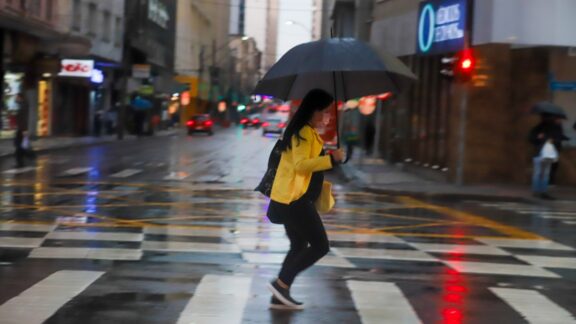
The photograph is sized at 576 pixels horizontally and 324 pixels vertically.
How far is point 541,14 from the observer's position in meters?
20.4

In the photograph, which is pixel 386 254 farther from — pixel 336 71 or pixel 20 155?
pixel 20 155

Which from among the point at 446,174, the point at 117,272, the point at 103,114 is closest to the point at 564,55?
the point at 446,174

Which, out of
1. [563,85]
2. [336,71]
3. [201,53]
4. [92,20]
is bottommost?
[336,71]

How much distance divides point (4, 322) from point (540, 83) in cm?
1750

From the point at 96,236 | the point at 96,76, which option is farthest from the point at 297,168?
the point at 96,76

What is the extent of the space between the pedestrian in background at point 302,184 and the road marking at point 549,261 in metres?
3.73

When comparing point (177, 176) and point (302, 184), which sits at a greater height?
point (302, 184)

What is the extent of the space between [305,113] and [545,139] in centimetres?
1246

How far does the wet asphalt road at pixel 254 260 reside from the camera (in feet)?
22.7

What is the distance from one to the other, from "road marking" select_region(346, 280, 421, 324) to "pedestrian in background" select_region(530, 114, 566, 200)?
11.0 metres

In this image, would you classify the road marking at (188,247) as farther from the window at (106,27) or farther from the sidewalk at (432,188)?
the window at (106,27)

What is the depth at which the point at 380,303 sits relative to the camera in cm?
723

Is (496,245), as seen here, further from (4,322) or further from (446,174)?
(446,174)

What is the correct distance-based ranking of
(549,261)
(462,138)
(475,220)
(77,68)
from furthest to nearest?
(77,68) < (462,138) < (475,220) < (549,261)
